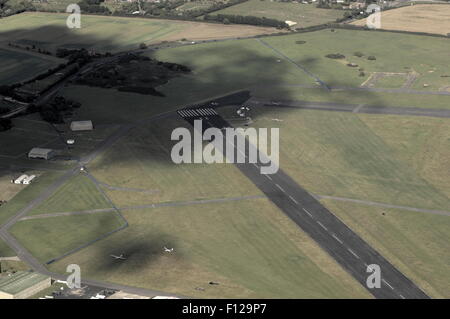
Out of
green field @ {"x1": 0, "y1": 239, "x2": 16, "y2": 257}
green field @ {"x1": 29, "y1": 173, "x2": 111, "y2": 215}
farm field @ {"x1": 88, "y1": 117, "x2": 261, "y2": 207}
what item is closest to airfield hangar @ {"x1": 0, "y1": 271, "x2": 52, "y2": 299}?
green field @ {"x1": 0, "y1": 239, "x2": 16, "y2": 257}

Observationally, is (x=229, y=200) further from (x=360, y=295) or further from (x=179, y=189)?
(x=360, y=295)

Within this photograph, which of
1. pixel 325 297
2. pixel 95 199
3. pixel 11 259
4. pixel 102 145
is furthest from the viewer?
pixel 102 145

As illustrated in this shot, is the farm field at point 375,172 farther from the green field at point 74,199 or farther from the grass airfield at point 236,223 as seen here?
the green field at point 74,199

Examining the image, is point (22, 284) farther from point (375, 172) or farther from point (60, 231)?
point (375, 172)

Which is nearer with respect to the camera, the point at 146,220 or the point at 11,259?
the point at 11,259

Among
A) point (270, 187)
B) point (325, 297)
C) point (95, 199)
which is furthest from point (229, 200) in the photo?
point (325, 297)

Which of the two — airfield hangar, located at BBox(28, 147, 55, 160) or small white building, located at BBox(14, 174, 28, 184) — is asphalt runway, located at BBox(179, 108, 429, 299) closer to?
airfield hangar, located at BBox(28, 147, 55, 160)
